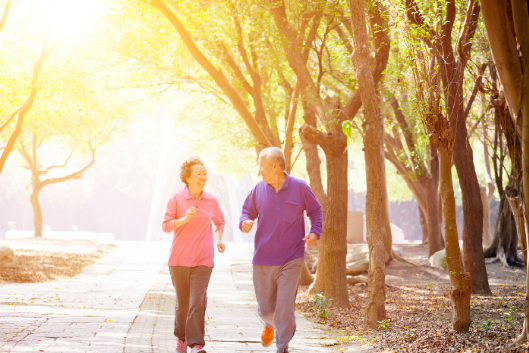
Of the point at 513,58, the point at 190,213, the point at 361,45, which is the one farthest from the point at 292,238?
the point at 361,45

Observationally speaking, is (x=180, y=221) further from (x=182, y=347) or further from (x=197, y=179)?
(x=182, y=347)

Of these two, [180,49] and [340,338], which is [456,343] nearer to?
[340,338]

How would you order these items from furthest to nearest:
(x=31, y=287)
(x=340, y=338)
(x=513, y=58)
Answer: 1. (x=31, y=287)
2. (x=340, y=338)
3. (x=513, y=58)

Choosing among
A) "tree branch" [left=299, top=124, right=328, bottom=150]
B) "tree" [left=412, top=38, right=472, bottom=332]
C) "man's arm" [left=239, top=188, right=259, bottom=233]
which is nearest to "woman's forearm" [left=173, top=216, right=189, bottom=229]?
"man's arm" [left=239, top=188, right=259, bottom=233]

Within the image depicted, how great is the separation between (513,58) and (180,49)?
10246 millimetres

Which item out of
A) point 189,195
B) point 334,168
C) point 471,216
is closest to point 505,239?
point 471,216

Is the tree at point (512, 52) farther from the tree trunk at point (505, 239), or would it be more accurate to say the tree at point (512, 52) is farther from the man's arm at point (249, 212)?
the tree trunk at point (505, 239)

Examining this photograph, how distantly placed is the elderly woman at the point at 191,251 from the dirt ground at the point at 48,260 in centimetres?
837

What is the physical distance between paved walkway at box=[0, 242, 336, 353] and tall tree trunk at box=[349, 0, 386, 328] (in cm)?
88

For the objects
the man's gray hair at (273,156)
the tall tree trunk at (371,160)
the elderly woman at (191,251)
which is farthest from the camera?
the tall tree trunk at (371,160)

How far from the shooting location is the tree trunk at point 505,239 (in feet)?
60.2

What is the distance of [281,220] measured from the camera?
5.48 meters

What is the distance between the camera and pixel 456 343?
222 inches

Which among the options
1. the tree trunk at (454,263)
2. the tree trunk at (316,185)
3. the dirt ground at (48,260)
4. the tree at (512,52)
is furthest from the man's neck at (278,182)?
the dirt ground at (48,260)
